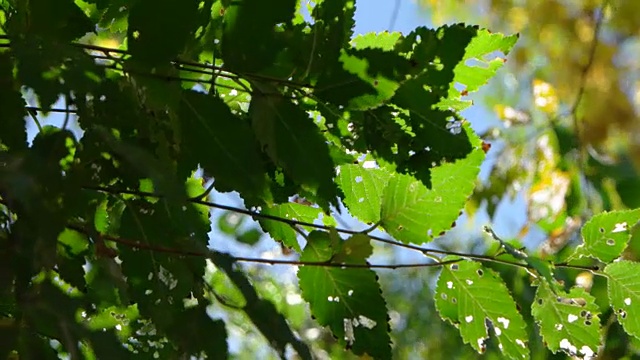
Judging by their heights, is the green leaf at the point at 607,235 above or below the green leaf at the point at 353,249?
below

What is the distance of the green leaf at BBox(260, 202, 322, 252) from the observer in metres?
0.59

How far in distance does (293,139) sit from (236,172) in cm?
4

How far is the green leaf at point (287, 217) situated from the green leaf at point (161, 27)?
0.17 m

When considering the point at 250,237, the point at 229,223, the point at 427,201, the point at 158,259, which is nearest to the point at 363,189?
the point at 427,201

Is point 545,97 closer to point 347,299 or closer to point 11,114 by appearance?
point 347,299

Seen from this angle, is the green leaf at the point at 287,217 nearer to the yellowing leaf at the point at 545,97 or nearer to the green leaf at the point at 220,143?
the green leaf at the point at 220,143

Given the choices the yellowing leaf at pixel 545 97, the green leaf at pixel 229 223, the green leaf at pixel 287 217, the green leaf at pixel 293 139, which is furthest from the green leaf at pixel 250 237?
the yellowing leaf at pixel 545 97

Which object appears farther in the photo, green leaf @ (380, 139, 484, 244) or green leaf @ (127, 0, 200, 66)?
green leaf @ (380, 139, 484, 244)

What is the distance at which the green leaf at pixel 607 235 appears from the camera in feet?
2.01

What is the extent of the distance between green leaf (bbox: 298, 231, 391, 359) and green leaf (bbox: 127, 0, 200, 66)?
154 millimetres

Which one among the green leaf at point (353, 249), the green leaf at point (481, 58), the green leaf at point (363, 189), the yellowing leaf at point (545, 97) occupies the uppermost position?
the yellowing leaf at point (545, 97)

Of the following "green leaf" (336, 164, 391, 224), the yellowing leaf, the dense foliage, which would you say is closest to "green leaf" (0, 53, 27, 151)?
the dense foliage

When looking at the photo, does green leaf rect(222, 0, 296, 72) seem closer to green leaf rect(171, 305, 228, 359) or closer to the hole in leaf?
green leaf rect(171, 305, 228, 359)

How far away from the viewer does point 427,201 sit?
22.6 inches
